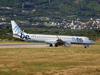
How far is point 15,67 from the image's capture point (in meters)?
25.9

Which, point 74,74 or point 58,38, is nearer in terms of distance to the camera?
point 74,74

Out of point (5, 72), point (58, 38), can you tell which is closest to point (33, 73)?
point (5, 72)

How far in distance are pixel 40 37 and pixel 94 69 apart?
36.3 metres

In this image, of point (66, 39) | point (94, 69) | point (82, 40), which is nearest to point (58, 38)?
point (66, 39)

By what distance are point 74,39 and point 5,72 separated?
135ft

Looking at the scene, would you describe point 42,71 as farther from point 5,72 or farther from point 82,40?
point 82,40

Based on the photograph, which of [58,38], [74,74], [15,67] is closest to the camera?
[74,74]

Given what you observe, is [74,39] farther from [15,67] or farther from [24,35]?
[15,67]

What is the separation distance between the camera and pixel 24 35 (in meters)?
62.5

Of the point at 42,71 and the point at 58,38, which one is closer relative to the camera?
the point at 42,71

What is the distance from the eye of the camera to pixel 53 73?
2316cm

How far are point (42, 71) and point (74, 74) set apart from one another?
10.8 ft

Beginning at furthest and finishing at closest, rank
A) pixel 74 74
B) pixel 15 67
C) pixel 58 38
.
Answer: pixel 58 38, pixel 15 67, pixel 74 74

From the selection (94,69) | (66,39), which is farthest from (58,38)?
(94,69)
